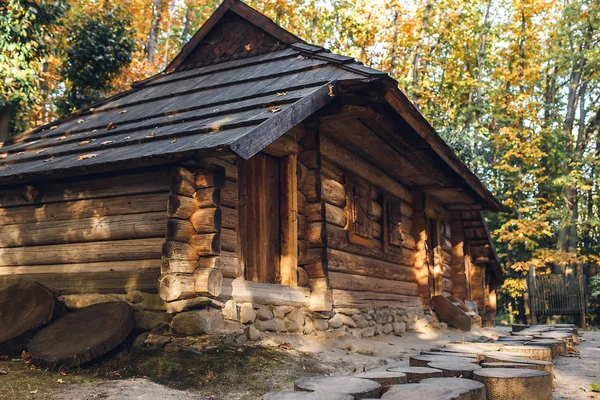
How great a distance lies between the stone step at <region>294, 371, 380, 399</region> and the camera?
3.84 meters

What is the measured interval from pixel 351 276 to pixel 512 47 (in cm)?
2099

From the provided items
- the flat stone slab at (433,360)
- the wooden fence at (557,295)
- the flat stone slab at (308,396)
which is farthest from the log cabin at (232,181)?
the wooden fence at (557,295)

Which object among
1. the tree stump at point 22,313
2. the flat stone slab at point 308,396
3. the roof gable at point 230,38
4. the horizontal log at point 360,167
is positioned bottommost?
the flat stone slab at point 308,396

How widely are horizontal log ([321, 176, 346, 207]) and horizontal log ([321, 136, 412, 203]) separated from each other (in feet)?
1.15

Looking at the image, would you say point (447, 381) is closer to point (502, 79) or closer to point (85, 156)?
point (85, 156)

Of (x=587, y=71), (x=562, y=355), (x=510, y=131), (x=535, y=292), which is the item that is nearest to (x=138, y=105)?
(x=562, y=355)

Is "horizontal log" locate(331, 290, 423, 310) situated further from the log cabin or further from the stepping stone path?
the stepping stone path

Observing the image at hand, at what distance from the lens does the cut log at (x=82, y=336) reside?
239 inches

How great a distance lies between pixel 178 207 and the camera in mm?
6594

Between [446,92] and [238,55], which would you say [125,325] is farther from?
[446,92]

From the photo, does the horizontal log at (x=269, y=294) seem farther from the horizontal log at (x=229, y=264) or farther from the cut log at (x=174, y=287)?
the cut log at (x=174, y=287)

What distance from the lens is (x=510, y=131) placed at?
2545 centimetres

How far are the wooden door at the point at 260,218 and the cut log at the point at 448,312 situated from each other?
6.40 meters

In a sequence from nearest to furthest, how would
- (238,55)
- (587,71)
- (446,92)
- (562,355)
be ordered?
(562,355) < (238,55) < (587,71) < (446,92)
